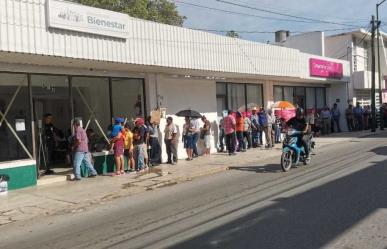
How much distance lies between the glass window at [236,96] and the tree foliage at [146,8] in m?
25.5

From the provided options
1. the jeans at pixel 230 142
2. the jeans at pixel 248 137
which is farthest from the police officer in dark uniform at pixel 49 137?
the jeans at pixel 248 137

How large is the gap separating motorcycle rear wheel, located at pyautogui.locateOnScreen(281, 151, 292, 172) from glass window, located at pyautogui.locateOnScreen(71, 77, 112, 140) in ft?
19.1

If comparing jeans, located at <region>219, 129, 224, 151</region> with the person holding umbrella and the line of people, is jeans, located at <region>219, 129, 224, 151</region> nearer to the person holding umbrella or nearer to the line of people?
the line of people

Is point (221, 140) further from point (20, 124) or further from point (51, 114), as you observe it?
point (20, 124)

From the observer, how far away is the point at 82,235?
7.97 meters

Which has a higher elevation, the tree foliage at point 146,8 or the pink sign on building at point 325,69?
the tree foliage at point 146,8

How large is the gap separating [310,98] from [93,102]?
1841 cm

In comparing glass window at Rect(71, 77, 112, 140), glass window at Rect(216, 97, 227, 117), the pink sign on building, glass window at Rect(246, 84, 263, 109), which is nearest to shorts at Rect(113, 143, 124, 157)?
glass window at Rect(71, 77, 112, 140)

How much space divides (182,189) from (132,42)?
17.0 ft

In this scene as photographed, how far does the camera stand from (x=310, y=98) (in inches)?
1234

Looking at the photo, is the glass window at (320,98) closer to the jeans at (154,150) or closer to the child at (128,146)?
the jeans at (154,150)

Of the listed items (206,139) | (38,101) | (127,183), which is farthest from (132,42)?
(206,139)

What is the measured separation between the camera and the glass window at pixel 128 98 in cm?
1686

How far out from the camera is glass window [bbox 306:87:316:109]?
30.9 metres
